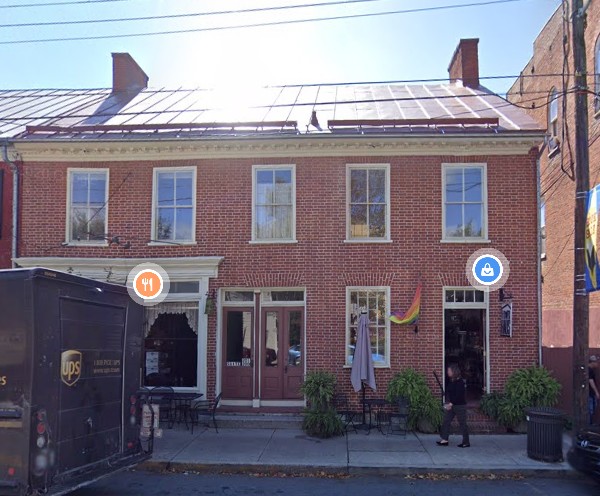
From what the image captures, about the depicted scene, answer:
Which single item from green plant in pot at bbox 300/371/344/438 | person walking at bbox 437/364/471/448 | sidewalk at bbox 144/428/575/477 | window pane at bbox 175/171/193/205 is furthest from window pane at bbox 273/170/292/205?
person walking at bbox 437/364/471/448

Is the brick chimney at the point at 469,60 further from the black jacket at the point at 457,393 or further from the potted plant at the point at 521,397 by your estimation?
the black jacket at the point at 457,393

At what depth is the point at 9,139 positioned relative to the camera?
1364 centimetres

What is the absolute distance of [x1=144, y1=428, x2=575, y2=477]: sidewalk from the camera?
933cm

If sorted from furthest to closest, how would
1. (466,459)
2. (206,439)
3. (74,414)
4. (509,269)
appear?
(509,269) < (206,439) < (466,459) < (74,414)

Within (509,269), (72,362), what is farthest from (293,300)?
(72,362)

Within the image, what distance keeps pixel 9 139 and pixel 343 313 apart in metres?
8.81

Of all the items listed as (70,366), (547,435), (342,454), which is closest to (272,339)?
(342,454)

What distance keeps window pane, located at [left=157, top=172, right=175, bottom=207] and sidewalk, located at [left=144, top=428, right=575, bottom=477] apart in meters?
5.20

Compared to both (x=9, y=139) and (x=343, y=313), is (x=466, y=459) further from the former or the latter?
(x=9, y=139)

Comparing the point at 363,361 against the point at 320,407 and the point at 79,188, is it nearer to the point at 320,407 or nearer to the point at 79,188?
the point at 320,407

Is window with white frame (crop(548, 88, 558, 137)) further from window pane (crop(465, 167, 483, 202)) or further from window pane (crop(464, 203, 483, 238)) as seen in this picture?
window pane (crop(464, 203, 483, 238))

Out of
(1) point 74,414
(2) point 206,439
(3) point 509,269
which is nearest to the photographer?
(1) point 74,414

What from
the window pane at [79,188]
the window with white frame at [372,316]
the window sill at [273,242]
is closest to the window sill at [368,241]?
the window with white frame at [372,316]

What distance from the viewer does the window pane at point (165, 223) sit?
44.8ft
